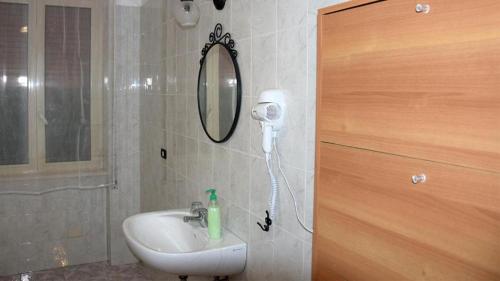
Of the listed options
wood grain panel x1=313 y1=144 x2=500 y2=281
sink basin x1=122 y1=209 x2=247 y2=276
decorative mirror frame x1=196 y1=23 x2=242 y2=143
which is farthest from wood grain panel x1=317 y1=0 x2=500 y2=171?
sink basin x1=122 y1=209 x2=247 y2=276

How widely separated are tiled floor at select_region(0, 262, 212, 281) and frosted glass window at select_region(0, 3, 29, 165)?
0.90 m

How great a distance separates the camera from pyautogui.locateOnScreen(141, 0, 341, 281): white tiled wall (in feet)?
4.71

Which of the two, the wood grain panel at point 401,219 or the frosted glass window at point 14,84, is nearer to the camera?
the wood grain panel at point 401,219

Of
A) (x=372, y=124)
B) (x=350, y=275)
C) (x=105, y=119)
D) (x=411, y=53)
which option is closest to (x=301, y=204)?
(x=350, y=275)

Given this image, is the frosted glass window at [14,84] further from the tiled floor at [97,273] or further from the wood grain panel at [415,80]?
the wood grain panel at [415,80]

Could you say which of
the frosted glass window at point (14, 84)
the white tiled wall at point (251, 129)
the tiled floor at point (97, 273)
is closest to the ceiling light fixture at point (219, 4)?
the white tiled wall at point (251, 129)

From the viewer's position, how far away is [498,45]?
799 mm

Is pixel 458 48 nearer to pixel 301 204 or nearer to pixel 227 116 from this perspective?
pixel 301 204

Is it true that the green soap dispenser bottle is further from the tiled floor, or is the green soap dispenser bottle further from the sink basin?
the tiled floor

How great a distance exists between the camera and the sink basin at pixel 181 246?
1741mm

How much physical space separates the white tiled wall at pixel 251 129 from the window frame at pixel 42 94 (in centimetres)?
61

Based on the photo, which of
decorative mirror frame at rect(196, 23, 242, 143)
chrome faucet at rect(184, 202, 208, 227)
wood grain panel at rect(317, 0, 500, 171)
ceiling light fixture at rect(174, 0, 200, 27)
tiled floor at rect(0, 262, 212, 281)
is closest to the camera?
wood grain panel at rect(317, 0, 500, 171)

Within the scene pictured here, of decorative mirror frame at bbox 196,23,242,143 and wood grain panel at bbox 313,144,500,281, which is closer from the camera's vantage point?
wood grain panel at bbox 313,144,500,281

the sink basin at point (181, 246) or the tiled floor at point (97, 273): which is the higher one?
the sink basin at point (181, 246)
